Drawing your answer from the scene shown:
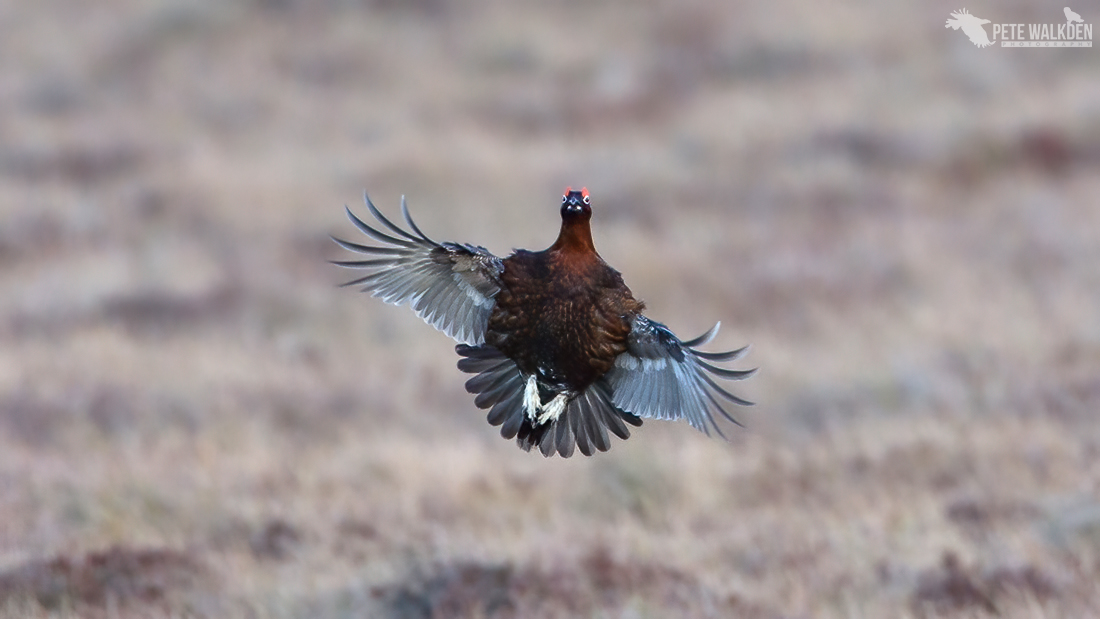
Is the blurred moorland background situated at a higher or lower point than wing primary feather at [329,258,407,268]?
higher

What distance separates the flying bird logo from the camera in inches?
904

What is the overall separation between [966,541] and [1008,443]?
6.10 ft

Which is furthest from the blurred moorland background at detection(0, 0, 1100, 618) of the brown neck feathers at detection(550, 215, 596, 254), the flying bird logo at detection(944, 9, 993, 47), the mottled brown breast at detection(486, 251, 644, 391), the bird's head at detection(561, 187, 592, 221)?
the bird's head at detection(561, 187, 592, 221)

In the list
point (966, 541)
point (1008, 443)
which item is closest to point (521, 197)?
point (1008, 443)

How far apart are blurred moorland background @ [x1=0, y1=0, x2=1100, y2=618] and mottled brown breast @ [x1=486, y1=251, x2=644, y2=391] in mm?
2565

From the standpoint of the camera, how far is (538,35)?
24.7 meters

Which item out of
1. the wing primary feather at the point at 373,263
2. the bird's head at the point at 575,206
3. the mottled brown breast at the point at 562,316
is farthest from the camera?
the wing primary feather at the point at 373,263

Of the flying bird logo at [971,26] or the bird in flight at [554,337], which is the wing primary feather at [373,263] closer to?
the bird in flight at [554,337]

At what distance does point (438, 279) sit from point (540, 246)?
11.1 meters

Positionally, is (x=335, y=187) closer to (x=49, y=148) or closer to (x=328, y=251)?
(x=328, y=251)

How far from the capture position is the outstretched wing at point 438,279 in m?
4.24

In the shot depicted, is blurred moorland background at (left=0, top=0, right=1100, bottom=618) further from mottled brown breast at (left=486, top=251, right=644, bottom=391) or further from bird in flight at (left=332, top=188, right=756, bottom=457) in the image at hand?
mottled brown breast at (left=486, top=251, right=644, bottom=391)

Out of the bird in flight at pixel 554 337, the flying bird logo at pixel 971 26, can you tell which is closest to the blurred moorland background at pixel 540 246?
the flying bird logo at pixel 971 26

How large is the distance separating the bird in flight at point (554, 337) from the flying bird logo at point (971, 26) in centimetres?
2009
